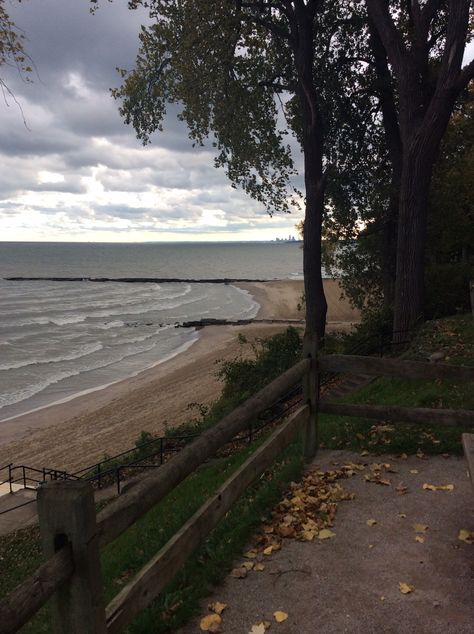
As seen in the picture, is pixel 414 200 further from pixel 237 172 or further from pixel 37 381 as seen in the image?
pixel 37 381

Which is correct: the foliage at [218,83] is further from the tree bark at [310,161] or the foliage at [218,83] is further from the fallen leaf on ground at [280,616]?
the fallen leaf on ground at [280,616]

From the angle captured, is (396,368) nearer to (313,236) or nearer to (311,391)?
(311,391)

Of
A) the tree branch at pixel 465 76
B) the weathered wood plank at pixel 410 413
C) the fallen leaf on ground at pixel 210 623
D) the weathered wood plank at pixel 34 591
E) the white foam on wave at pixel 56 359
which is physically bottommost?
the white foam on wave at pixel 56 359

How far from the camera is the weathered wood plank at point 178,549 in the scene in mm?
2809

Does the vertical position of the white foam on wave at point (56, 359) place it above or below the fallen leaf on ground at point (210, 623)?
below

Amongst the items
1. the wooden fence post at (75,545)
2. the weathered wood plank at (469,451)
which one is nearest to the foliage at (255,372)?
the weathered wood plank at (469,451)

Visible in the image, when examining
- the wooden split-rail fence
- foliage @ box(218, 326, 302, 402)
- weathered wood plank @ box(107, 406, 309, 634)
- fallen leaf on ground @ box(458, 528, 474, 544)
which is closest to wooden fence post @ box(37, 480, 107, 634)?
the wooden split-rail fence

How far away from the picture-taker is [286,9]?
15.6 metres

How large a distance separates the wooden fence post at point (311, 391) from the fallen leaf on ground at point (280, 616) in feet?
8.80

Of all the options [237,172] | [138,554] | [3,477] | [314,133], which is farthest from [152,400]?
[138,554]

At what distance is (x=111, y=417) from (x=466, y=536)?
19830 mm

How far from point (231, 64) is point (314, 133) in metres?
3.77

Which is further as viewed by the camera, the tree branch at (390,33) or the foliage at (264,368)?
the foliage at (264,368)

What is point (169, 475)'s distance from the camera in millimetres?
3170
